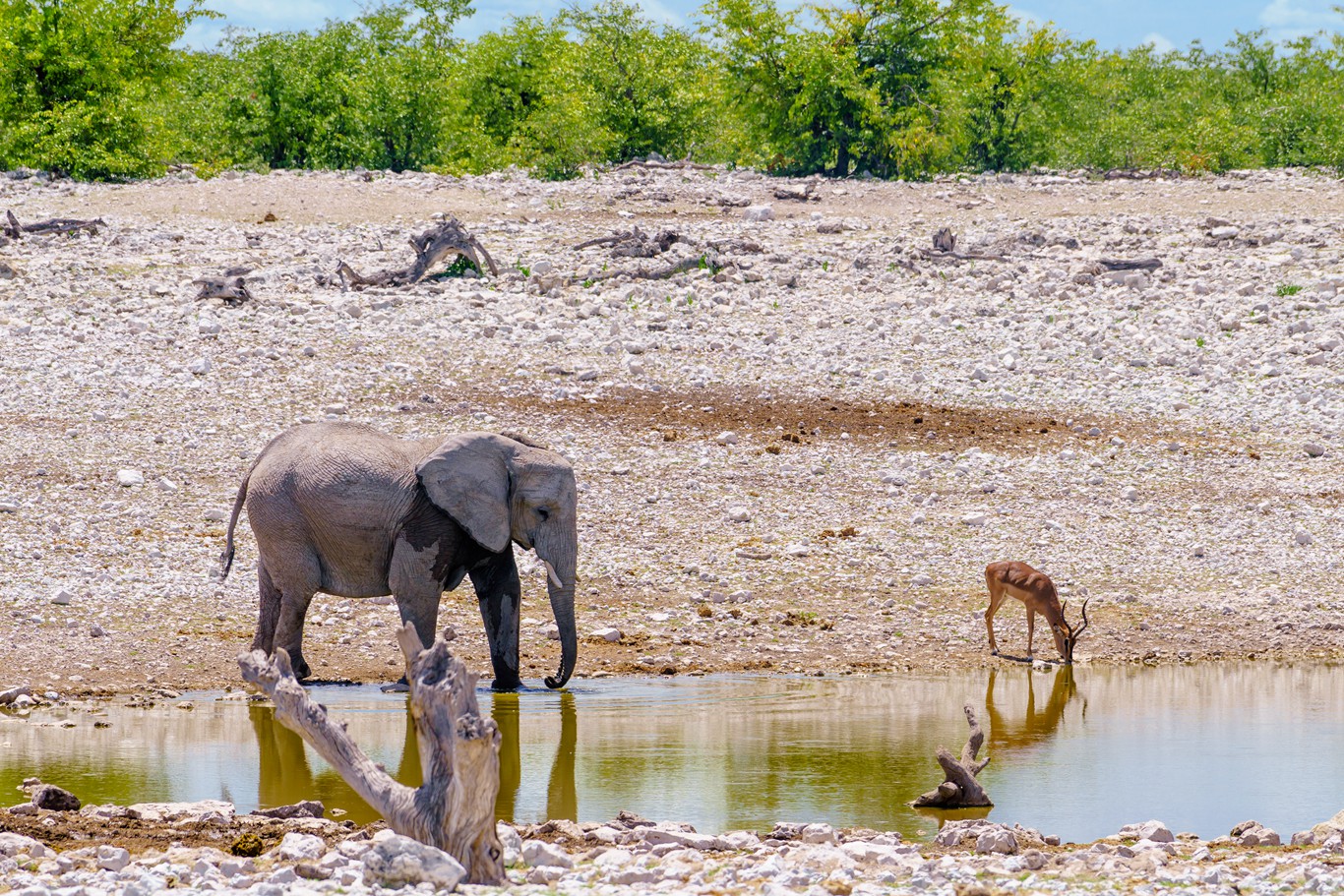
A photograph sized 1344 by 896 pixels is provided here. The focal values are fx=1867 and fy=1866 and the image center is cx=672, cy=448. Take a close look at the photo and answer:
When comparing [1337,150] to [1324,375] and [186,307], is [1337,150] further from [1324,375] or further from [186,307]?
[186,307]

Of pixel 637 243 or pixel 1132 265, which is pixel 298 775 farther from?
pixel 1132 265

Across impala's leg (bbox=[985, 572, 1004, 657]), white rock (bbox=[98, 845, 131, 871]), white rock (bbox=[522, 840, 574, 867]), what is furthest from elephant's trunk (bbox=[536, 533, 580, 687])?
white rock (bbox=[98, 845, 131, 871])

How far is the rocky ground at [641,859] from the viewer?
7.27m

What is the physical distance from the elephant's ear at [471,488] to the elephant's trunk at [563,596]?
377 mm

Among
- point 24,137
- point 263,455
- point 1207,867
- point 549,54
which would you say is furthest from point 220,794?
point 549,54

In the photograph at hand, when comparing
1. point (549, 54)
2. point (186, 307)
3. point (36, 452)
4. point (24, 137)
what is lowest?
point (36, 452)

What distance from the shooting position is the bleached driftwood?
7.14 m

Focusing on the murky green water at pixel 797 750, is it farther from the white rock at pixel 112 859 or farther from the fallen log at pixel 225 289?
the fallen log at pixel 225 289

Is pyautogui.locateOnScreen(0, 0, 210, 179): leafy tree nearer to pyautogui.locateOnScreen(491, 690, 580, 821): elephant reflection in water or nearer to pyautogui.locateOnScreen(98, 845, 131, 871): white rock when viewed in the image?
pyautogui.locateOnScreen(491, 690, 580, 821): elephant reflection in water

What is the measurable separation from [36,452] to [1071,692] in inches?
416

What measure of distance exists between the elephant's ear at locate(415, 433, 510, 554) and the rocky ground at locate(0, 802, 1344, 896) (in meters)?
4.00

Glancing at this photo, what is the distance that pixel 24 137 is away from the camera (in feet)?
119

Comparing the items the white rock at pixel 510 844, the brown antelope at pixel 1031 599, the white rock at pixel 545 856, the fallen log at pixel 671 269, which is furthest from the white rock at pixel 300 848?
the fallen log at pixel 671 269

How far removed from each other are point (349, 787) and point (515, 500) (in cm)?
354
